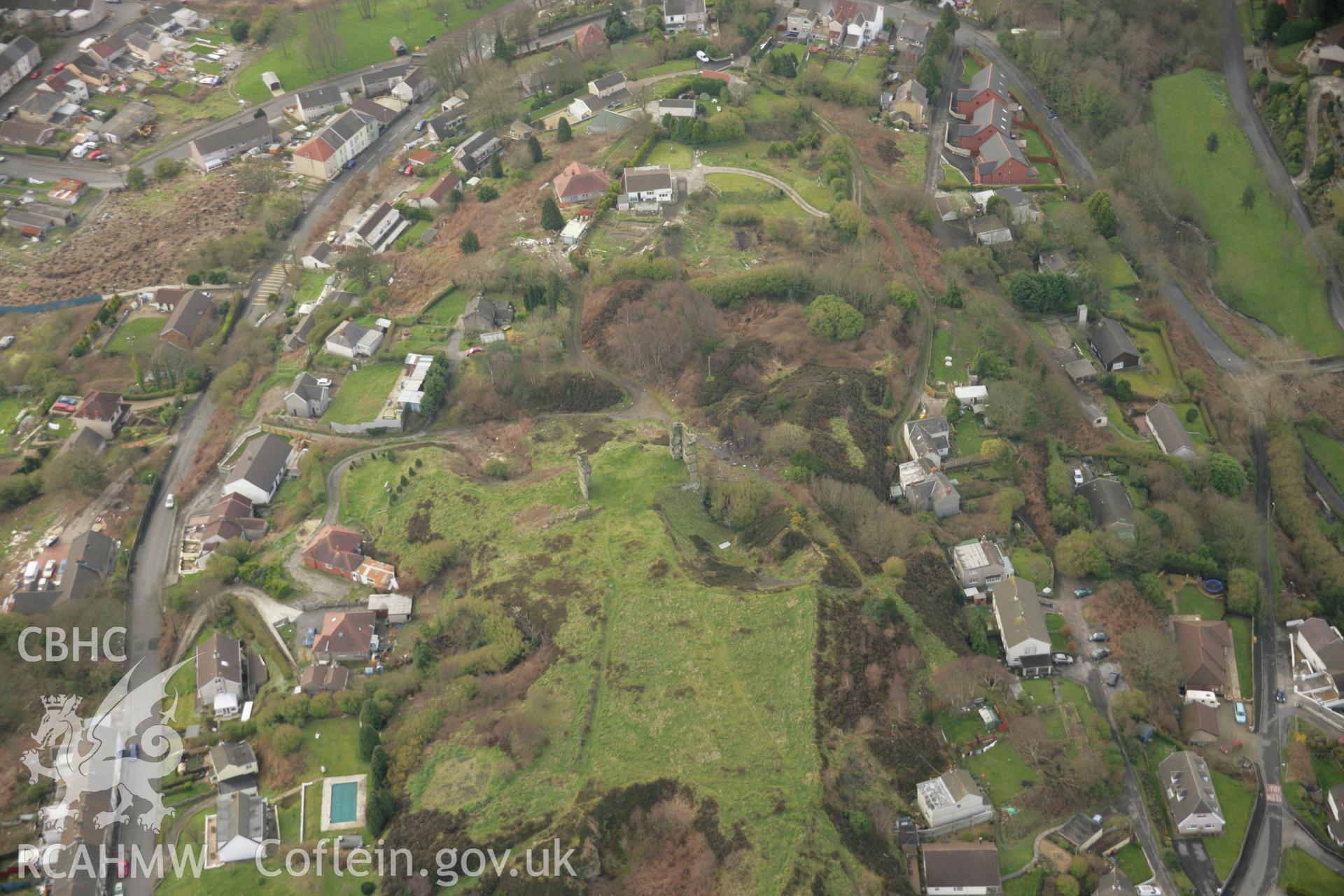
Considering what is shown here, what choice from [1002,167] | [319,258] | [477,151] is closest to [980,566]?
[1002,167]

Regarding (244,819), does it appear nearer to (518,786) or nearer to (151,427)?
(518,786)

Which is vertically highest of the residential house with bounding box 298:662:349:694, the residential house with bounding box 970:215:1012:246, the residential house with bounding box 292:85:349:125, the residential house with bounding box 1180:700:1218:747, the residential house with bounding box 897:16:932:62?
the residential house with bounding box 897:16:932:62

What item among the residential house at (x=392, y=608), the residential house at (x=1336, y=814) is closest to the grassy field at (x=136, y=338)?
the residential house at (x=392, y=608)

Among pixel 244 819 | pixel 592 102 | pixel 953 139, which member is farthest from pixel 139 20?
pixel 244 819

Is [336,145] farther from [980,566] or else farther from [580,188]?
[980,566]

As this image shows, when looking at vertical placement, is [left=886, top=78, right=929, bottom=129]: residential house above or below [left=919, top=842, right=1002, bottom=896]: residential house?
above

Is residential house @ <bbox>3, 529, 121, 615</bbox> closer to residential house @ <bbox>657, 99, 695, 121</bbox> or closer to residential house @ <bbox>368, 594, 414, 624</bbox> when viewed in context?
residential house @ <bbox>368, 594, 414, 624</bbox>

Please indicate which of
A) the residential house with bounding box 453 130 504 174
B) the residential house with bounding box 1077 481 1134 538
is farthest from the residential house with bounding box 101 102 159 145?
the residential house with bounding box 1077 481 1134 538
